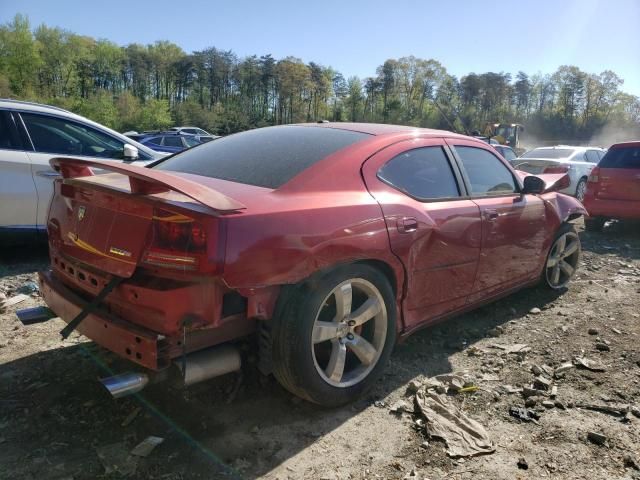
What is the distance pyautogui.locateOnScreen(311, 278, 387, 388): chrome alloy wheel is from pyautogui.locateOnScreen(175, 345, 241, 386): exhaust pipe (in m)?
0.40

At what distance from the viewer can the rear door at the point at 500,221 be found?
141 inches

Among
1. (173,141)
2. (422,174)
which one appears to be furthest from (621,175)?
(173,141)

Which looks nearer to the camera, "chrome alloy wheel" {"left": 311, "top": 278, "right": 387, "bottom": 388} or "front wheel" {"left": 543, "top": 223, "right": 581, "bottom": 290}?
"chrome alloy wheel" {"left": 311, "top": 278, "right": 387, "bottom": 388}

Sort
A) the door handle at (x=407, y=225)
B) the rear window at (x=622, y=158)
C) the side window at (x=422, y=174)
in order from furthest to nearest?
the rear window at (x=622, y=158)
the side window at (x=422, y=174)
the door handle at (x=407, y=225)

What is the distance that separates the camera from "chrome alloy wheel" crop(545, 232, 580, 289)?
4711 mm

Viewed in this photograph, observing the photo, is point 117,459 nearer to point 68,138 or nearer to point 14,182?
point 14,182

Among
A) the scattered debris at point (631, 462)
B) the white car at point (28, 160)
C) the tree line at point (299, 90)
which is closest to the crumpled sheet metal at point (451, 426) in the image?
the scattered debris at point (631, 462)

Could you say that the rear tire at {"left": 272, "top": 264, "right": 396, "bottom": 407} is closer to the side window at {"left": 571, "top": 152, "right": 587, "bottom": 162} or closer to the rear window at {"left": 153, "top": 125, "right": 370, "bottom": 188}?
the rear window at {"left": 153, "top": 125, "right": 370, "bottom": 188}

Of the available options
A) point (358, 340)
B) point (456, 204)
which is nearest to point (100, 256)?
point (358, 340)

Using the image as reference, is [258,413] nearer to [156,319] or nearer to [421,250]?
[156,319]

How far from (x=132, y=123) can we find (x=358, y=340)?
8140 cm

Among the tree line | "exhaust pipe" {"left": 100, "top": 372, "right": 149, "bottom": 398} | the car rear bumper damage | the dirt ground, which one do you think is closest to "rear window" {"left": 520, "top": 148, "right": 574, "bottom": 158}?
the car rear bumper damage

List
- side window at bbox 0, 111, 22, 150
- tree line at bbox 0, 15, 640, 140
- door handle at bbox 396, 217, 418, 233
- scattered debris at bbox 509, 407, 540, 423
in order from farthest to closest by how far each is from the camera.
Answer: tree line at bbox 0, 15, 640, 140, side window at bbox 0, 111, 22, 150, door handle at bbox 396, 217, 418, 233, scattered debris at bbox 509, 407, 540, 423

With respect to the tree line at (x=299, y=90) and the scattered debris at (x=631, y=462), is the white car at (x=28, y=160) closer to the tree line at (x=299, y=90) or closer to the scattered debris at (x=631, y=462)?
the scattered debris at (x=631, y=462)
